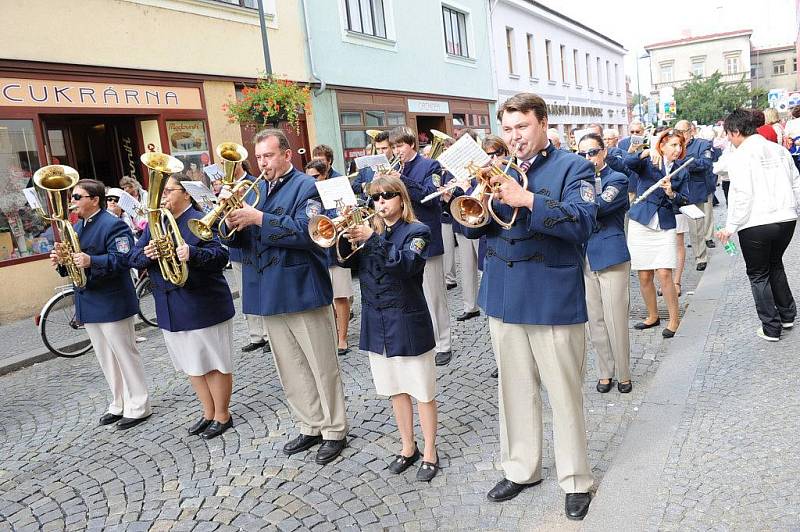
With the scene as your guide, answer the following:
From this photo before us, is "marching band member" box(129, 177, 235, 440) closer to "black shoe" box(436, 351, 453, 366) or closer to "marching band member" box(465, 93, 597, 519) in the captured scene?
"black shoe" box(436, 351, 453, 366)

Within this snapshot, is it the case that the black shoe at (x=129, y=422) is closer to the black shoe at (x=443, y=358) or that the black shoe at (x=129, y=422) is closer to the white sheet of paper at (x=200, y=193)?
the white sheet of paper at (x=200, y=193)

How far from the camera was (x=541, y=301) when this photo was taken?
319 cm

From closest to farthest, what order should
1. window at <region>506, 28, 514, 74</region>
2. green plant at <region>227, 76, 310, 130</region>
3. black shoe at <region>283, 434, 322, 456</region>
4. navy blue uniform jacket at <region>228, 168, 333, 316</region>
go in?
navy blue uniform jacket at <region>228, 168, 333, 316</region>
black shoe at <region>283, 434, 322, 456</region>
green plant at <region>227, 76, 310, 130</region>
window at <region>506, 28, 514, 74</region>

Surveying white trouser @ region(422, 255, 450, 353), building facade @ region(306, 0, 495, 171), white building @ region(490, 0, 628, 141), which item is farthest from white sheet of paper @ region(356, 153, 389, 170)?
white building @ region(490, 0, 628, 141)

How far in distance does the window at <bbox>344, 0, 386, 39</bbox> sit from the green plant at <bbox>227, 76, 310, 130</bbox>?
506cm

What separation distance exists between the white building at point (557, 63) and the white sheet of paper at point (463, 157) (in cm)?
2146

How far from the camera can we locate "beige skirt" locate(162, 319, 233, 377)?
15.1ft

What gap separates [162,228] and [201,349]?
902 millimetres

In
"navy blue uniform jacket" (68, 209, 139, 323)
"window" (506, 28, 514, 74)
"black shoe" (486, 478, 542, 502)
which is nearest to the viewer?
"black shoe" (486, 478, 542, 502)

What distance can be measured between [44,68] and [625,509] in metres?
9.87

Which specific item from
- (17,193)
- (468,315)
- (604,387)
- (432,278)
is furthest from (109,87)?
(604,387)

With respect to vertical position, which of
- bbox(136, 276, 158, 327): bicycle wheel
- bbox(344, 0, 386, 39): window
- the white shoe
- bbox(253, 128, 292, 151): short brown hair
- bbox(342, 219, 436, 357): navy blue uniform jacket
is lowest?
the white shoe

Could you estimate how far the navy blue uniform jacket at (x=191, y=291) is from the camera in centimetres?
458

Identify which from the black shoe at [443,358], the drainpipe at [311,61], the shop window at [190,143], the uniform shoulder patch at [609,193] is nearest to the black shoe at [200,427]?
the black shoe at [443,358]
